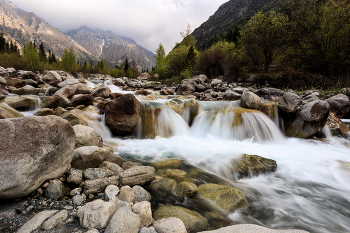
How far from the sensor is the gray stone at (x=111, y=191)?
9.74ft

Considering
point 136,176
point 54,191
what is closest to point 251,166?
point 136,176

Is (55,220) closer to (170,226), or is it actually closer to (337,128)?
(170,226)

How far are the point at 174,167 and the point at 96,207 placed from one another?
300cm

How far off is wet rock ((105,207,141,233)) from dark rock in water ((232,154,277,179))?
3.44 m

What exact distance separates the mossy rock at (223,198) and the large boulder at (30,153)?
3.08 m

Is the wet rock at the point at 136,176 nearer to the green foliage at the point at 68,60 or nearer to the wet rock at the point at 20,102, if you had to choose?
the wet rock at the point at 20,102

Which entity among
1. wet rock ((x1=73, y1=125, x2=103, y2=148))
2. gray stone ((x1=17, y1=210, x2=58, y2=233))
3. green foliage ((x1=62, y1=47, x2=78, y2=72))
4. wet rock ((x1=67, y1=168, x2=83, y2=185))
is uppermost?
green foliage ((x1=62, y1=47, x2=78, y2=72))

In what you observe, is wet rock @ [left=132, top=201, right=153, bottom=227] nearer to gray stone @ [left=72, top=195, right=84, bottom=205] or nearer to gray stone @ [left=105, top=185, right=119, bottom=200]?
gray stone @ [left=105, top=185, right=119, bottom=200]

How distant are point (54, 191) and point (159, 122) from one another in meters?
6.23

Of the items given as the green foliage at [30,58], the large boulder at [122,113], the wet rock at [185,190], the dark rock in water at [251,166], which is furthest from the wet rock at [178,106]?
the green foliage at [30,58]

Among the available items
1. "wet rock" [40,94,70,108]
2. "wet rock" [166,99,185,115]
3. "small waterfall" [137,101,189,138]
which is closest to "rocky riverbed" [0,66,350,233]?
"small waterfall" [137,101,189,138]

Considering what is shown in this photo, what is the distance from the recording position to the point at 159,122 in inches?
348

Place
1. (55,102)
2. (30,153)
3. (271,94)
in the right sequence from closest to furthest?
(30,153) → (55,102) → (271,94)

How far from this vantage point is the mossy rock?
3.26 m
